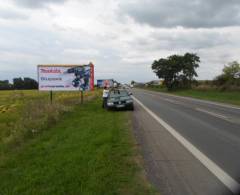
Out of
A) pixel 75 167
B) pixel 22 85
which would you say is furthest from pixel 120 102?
pixel 22 85

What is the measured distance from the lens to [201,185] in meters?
5.94

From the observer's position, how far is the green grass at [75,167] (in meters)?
5.85

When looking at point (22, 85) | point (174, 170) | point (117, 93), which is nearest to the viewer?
point (174, 170)

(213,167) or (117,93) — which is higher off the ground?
(117,93)

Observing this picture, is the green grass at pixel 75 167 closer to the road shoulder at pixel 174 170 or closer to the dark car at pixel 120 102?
the road shoulder at pixel 174 170

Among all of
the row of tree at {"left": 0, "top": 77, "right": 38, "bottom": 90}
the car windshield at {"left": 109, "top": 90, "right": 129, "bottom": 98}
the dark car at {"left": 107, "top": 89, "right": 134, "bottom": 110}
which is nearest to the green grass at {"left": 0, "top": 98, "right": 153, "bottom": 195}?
the dark car at {"left": 107, "top": 89, "right": 134, "bottom": 110}

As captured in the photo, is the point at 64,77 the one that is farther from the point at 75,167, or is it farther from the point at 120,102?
the point at 75,167

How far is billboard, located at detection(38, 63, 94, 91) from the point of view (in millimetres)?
27922

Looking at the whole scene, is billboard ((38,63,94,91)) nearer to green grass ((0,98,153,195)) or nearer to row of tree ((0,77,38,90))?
green grass ((0,98,153,195))

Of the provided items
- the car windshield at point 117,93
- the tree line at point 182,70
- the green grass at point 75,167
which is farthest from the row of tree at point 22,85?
the green grass at point 75,167

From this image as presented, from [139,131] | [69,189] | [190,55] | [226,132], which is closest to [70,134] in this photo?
[139,131]

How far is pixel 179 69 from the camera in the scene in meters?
80.6

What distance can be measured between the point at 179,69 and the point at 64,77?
5542 centimetres

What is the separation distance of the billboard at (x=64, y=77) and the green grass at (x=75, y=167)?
17.1 meters
